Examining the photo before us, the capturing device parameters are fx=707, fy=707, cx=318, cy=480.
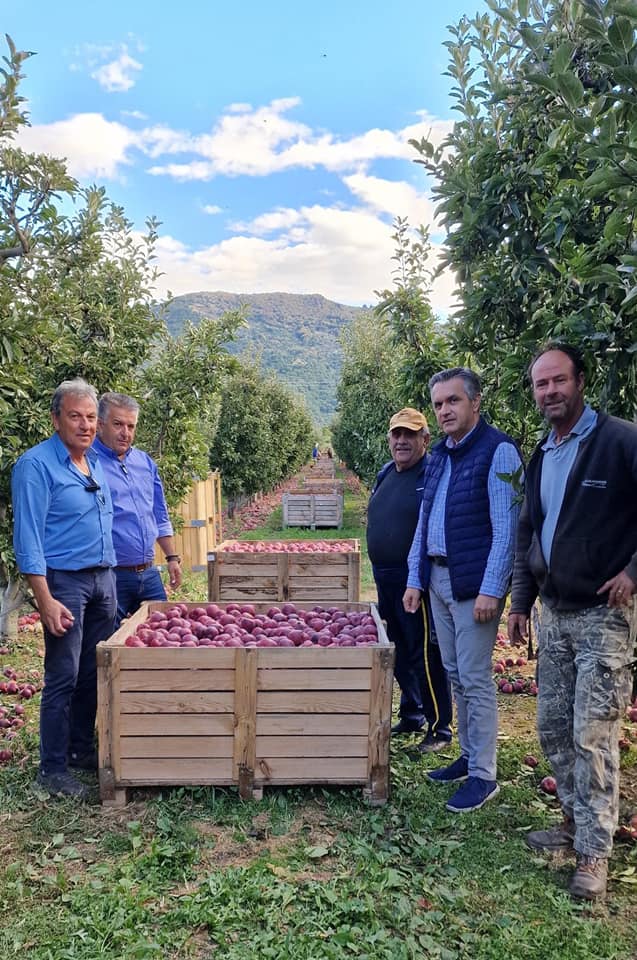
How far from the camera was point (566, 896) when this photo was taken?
301cm

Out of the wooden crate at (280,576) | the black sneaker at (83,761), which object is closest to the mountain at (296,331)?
the wooden crate at (280,576)

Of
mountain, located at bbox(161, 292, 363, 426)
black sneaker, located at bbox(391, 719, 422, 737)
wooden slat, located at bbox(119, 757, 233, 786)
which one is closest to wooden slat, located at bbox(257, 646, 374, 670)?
wooden slat, located at bbox(119, 757, 233, 786)

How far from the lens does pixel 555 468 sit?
3.25 metres

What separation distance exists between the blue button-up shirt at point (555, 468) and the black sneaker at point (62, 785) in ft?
9.28

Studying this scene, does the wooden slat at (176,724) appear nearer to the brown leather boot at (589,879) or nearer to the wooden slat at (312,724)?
the wooden slat at (312,724)

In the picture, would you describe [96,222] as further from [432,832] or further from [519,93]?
[432,832]

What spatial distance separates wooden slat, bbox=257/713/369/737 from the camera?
3.84 metres

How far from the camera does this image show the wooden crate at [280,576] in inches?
236

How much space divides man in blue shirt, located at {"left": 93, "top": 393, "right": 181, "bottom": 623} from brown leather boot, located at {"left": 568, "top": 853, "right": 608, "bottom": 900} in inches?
126

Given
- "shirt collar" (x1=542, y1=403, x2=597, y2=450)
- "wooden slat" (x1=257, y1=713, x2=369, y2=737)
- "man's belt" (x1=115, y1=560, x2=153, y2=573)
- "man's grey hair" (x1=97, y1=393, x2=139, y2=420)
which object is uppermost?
"man's grey hair" (x1=97, y1=393, x2=139, y2=420)

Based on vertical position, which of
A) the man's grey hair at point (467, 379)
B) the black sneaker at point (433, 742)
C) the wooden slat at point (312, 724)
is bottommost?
the black sneaker at point (433, 742)

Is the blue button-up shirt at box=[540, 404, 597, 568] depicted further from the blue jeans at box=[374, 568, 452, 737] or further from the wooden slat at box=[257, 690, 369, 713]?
the blue jeans at box=[374, 568, 452, 737]

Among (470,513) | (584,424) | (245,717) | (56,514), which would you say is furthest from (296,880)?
(584,424)

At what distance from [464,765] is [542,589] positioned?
152 centimetres
